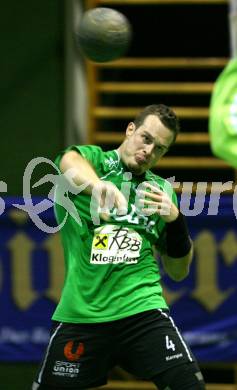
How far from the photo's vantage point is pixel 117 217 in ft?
13.8

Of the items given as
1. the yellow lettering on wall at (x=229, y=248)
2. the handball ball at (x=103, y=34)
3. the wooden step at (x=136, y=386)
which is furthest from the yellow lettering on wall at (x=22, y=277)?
the handball ball at (x=103, y=34)

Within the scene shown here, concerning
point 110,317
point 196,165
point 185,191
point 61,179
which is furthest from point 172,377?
point 196,165

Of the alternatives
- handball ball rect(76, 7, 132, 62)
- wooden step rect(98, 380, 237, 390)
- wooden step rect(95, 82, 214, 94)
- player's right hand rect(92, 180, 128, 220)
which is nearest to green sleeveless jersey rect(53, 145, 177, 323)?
player's right hand rect(92, 180, 128, 220)

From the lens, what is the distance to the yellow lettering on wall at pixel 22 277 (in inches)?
238

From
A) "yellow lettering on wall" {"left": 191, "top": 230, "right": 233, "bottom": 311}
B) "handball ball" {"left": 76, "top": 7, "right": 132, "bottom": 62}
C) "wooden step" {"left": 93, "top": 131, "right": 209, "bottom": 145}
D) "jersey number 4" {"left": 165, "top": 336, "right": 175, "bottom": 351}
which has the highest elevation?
"handball ball" {"left": 76, "top": 7, "right": 132, "bottom": 62}

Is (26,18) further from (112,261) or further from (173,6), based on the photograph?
(112,261)

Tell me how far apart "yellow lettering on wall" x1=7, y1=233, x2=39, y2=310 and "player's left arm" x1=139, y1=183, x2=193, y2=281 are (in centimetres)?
179

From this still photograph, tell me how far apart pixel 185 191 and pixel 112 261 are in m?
2.04

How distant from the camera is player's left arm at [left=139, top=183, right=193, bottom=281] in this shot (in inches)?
159

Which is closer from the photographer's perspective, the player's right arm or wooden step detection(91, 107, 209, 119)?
the player's right arm

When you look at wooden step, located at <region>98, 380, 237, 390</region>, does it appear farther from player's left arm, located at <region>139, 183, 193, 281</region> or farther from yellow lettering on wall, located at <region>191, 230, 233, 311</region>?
player's left arm, located at <region>139, 183, 193, 281</region>

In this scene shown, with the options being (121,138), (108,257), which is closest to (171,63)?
→ (121,138)

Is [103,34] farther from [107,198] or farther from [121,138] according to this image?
[121,138]

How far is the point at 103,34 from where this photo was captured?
15.5 feet
